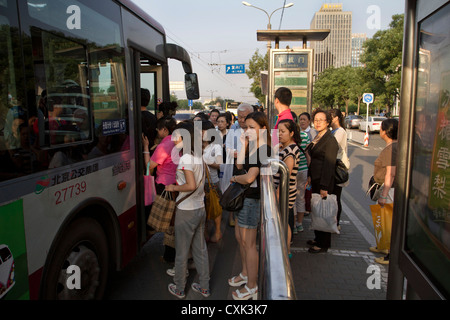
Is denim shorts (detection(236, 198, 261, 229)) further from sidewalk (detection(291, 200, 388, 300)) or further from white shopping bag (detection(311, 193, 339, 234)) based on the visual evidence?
white shopping bag (detection(311, 193, 339, 234))

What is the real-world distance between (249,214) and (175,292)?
1.15 meters

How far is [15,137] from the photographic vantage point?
7.21ft

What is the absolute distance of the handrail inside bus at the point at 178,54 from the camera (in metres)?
5.51

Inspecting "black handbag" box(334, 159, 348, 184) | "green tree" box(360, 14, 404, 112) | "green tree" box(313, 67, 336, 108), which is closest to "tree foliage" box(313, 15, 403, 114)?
"green tree" box(360, 14, 404, 112)

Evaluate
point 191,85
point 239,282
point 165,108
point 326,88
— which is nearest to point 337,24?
point 191,85

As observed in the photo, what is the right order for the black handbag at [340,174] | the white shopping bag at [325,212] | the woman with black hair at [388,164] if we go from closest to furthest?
the woman with black hair at [388,164] → the white shopping bag at [325,212] → the black handbag at [340,174]

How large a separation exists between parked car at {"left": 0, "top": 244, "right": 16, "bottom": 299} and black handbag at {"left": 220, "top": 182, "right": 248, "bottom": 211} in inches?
72.5

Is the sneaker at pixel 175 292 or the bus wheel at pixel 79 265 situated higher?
the bus wheel at pixel 79 265

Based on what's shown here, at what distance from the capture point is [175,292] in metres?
3.78

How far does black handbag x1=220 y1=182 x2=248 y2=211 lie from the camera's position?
344 cm

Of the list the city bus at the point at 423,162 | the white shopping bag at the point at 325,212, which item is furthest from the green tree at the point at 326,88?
the city bus at the point at 423,162

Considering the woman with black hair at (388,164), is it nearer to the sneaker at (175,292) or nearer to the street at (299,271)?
the street at (299,271)

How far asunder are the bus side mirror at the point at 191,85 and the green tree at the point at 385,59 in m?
27.6
